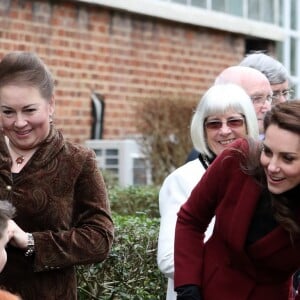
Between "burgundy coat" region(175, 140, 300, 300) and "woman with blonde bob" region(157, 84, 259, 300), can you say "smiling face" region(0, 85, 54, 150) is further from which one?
"woman with blonde bob" region(157, 84, 259, 300)

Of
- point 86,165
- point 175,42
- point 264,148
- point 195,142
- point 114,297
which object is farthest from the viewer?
point 175,42

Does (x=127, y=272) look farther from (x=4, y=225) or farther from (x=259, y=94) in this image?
(x=4, y=225)

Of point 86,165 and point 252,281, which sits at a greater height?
point 86,165

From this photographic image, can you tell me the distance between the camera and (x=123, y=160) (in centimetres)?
1103

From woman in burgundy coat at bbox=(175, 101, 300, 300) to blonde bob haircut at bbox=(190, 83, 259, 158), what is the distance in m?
0.64

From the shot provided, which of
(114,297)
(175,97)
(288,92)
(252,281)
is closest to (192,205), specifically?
(252,281)

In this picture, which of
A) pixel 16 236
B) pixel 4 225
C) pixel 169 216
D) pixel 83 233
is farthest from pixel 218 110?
pixel 4 225

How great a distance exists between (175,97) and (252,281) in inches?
285

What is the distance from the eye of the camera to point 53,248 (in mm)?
3889

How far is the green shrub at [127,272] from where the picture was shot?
200 inches

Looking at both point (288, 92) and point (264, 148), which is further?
point (288, 92)

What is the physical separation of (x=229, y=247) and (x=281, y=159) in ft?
1.37

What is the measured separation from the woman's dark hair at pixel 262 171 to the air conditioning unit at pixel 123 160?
22.4 ft

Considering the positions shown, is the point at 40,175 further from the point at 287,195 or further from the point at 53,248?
the point at 287,195
